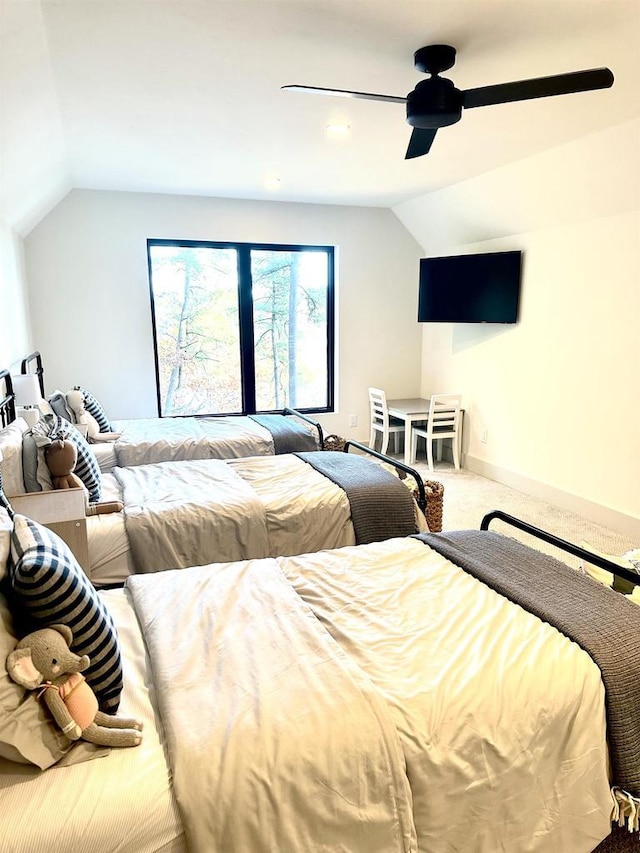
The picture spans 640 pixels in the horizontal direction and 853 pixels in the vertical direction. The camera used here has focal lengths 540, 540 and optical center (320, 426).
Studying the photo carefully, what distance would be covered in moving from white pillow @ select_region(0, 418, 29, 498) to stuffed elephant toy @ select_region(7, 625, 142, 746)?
1364 millimetres

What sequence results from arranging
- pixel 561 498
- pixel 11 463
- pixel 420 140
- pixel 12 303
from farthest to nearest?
pixel 561 498, pixel 12 303, pixel 420 140, pixel 11 463

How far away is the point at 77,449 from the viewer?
2.63 m

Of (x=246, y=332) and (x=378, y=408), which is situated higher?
(x=246, y=332)

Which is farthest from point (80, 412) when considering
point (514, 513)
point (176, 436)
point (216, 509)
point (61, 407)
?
point (514, 513)

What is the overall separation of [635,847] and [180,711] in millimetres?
1366

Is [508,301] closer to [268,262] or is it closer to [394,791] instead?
[268,262]

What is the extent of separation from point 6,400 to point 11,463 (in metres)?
0.86

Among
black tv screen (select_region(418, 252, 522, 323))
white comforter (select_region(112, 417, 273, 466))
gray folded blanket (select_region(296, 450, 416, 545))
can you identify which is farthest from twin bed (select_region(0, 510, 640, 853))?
black tv screen (select_region(418, 252, 522, 323))

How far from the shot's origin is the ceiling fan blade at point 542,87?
190 cm

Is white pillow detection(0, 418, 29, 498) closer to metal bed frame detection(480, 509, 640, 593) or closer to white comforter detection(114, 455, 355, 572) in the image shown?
white comforter detection(114, 455, 355, 572)

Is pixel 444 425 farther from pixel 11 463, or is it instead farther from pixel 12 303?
pixel 11 463

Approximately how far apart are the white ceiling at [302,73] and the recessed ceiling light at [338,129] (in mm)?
68

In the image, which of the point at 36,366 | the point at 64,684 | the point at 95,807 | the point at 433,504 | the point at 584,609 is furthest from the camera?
the point at 36,366

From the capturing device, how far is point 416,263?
19.3 feet
